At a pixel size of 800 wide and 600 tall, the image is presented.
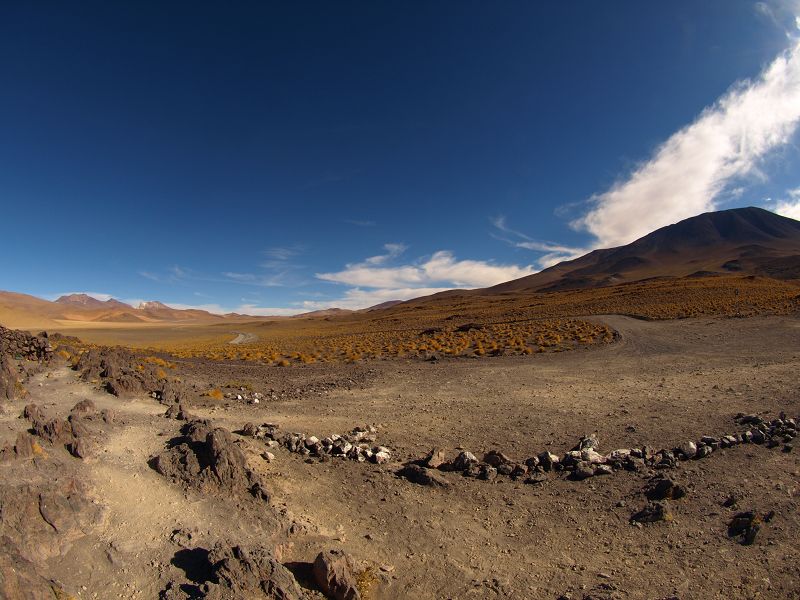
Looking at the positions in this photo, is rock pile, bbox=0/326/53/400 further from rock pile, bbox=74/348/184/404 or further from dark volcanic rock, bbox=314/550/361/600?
dark volcanic rock, bbox=314/550/361/600

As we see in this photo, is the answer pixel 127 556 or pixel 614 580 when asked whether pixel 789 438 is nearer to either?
pixel 614 580

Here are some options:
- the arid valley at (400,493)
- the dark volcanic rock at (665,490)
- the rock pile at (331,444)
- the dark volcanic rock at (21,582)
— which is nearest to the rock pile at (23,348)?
the arid valley at (400,493)

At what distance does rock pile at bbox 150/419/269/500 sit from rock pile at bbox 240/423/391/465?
2.20m

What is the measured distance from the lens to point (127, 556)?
5258 millimetres

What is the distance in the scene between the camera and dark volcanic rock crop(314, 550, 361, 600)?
511 cm

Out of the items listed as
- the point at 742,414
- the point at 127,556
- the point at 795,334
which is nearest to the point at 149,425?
the point at 127,556

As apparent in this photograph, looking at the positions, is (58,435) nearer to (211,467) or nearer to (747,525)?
(211,467)

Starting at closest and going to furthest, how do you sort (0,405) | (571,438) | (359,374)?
1. (0,405)
2. (571,438)
3. (359,374)

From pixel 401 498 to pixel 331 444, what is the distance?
2.71 metres

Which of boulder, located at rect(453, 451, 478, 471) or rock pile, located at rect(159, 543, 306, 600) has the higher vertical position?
boulder, located at rect(453, 451, 478, 471)

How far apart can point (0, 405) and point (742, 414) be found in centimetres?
→ 1794

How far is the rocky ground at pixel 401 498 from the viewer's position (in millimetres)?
5133

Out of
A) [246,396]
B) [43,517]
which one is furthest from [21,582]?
[246,396]

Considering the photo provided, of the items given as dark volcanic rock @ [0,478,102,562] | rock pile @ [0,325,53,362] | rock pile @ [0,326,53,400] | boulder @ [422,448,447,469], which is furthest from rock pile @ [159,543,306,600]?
rock pile @ [0,325,53,362]
